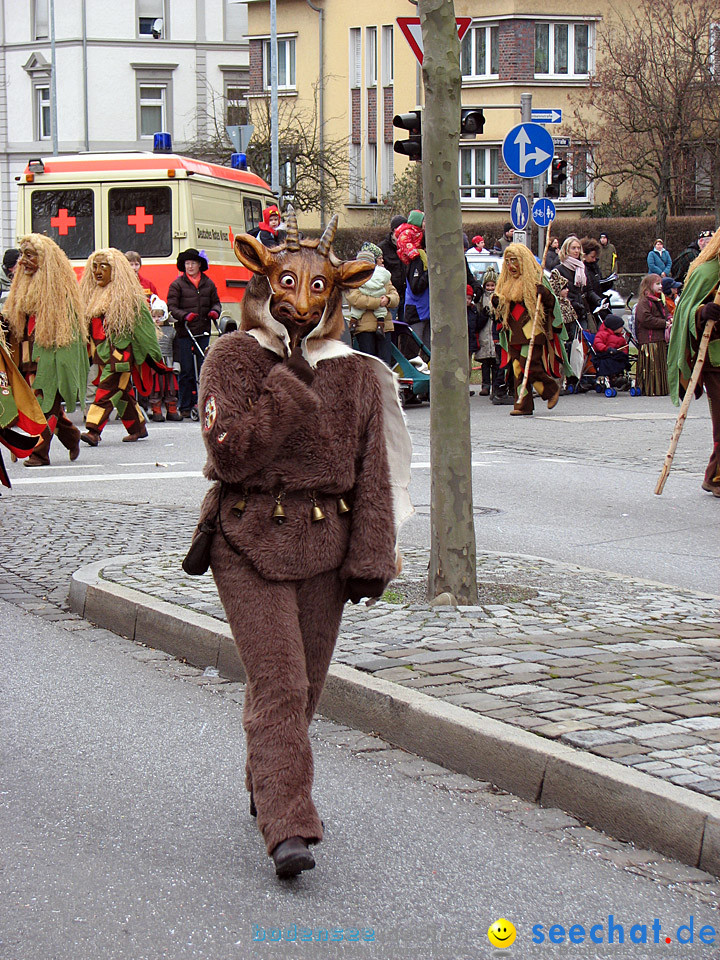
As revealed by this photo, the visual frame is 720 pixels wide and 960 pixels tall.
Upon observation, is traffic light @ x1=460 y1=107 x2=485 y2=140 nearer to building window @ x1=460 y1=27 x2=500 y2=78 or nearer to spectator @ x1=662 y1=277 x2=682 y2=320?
spectator @ x1=662 y1=277 x2=682 y2=320

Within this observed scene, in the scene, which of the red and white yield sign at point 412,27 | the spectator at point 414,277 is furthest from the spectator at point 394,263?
the red and white yield sign at point 412,27

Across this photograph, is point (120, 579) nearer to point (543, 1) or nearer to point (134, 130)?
point (543, 1)

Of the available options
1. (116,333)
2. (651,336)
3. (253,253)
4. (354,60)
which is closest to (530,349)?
(651,336)

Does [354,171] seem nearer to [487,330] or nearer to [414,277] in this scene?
[414,277]

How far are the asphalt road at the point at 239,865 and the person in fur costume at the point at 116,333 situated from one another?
9.05 metres

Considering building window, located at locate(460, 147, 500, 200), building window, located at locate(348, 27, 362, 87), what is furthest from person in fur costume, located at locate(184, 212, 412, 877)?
building window, located at locate(348, 27, 362, 87)

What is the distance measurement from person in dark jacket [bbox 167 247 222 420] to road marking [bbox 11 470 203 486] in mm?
4925

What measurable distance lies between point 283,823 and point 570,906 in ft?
2.66

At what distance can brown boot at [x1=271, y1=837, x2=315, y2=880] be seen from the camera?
147 inches

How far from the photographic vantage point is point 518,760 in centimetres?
457

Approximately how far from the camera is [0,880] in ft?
12.9

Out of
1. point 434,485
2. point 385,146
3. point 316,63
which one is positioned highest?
point 316,63

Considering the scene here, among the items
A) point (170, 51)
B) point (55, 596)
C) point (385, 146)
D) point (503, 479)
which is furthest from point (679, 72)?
point (55, 596)

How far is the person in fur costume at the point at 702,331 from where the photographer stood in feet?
33.9
